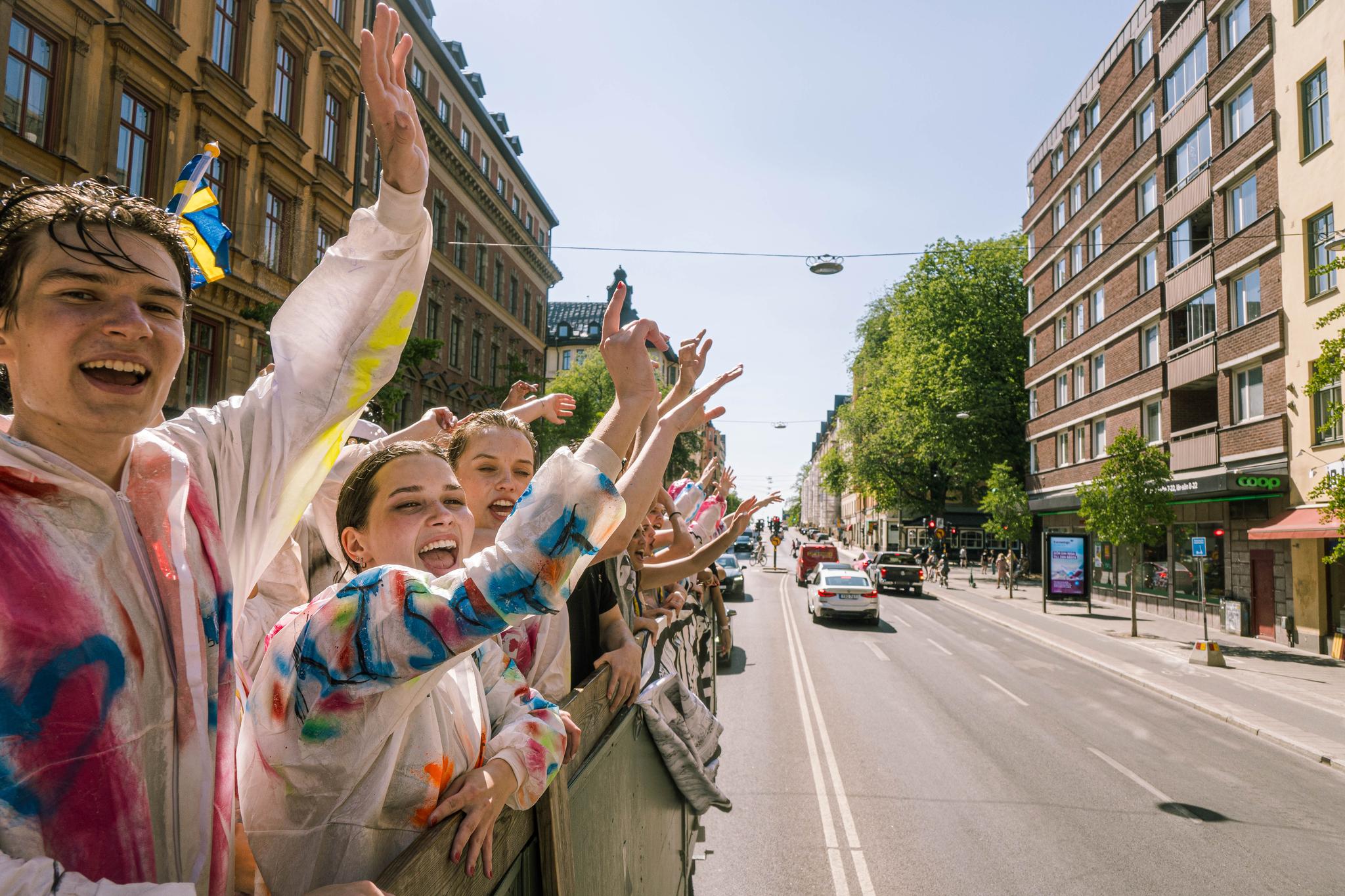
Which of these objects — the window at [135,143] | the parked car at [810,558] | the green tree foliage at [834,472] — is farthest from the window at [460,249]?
the green tree foliage at [834,472]

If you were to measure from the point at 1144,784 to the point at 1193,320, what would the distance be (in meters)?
21.9

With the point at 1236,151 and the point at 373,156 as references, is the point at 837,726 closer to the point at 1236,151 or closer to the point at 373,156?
the point at 1236,151

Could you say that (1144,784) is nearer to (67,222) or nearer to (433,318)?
(67,222)

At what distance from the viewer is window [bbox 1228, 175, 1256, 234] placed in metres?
21.4

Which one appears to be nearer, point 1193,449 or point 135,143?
point 135,143

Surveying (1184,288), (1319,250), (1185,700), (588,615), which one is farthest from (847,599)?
(588,615)

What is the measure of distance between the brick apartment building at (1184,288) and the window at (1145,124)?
67 mm

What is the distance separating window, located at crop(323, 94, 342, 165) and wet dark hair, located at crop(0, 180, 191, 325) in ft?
77.2

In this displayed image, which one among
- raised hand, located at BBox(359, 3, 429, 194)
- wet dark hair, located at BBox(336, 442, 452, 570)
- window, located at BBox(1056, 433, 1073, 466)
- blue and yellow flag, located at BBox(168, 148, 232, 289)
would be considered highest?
window, located at BBox(1056, 433, 1073, 466)

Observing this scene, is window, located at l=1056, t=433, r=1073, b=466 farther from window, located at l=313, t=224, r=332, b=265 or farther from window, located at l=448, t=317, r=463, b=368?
window, located at l=313, t=224, r=332, b=265

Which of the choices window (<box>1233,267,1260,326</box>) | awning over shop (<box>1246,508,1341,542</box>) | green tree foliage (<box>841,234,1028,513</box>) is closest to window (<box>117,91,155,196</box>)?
awning over shop (<box>1246,508,1341,542</box>)

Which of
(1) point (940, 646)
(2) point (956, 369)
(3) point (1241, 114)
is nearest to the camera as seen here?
(1) point (940, 646)

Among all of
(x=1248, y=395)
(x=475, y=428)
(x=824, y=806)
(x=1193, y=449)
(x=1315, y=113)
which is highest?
(x=1315, y=113)

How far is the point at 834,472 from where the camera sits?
237 ft
